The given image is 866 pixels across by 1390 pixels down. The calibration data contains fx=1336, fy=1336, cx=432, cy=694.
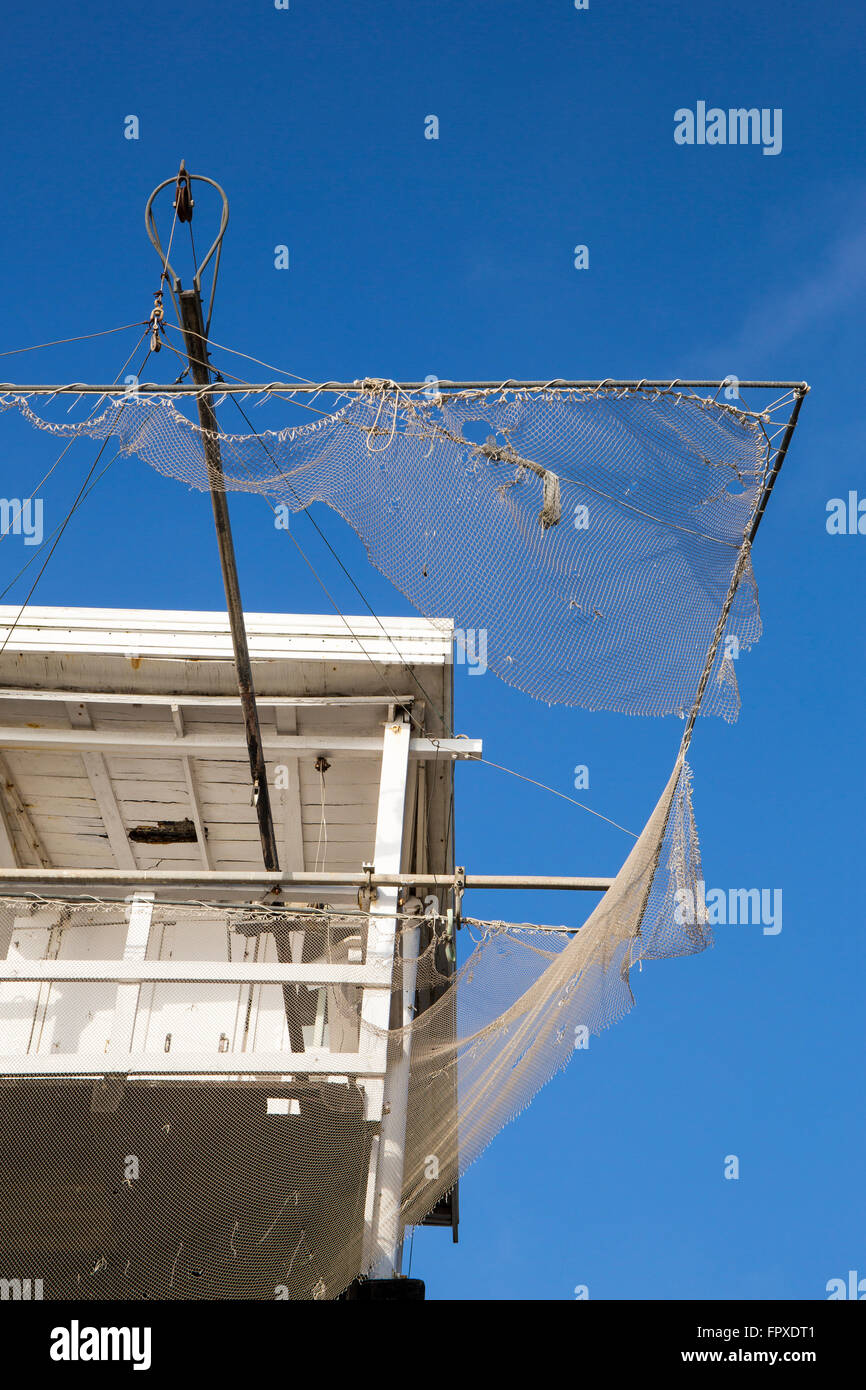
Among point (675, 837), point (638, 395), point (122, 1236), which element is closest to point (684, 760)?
point (675, 837)

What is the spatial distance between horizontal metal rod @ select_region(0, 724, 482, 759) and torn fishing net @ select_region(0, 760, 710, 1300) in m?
2.42

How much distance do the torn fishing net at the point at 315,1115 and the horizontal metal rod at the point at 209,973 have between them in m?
0.03

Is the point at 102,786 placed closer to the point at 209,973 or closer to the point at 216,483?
the point at 209,973

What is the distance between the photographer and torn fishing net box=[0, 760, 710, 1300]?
7.48 meters

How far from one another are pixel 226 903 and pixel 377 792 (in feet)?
11.1

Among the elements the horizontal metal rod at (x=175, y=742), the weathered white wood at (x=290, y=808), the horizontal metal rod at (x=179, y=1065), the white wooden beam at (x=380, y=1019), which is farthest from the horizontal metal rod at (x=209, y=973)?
the weathered white wood at (x=290, y=808)

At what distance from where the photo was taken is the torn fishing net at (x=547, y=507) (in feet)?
24.2

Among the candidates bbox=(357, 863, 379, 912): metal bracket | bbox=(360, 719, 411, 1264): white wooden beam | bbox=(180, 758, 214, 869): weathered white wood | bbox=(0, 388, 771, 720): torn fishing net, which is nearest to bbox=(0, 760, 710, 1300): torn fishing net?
bbox=(360, 719, 411, 1264): white wooden beam

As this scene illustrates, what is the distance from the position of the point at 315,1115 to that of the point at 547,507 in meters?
3.88

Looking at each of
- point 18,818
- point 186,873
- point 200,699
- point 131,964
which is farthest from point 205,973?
point 18,818

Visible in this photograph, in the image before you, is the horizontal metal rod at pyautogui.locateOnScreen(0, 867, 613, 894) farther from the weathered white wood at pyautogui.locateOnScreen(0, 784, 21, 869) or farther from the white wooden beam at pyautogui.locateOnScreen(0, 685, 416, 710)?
the weathered white wood at pyautogui.locateOnScreen(0, 784, 21, 869)

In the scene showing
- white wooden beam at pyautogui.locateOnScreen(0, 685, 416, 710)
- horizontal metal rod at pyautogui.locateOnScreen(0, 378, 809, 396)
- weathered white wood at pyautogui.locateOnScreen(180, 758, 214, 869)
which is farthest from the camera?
weathered white wood at pyautogui.locateOnScreen(180, 758, 214, 869)

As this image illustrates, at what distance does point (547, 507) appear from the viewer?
7344 millimetres

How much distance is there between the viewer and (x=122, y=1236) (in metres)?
8.34
